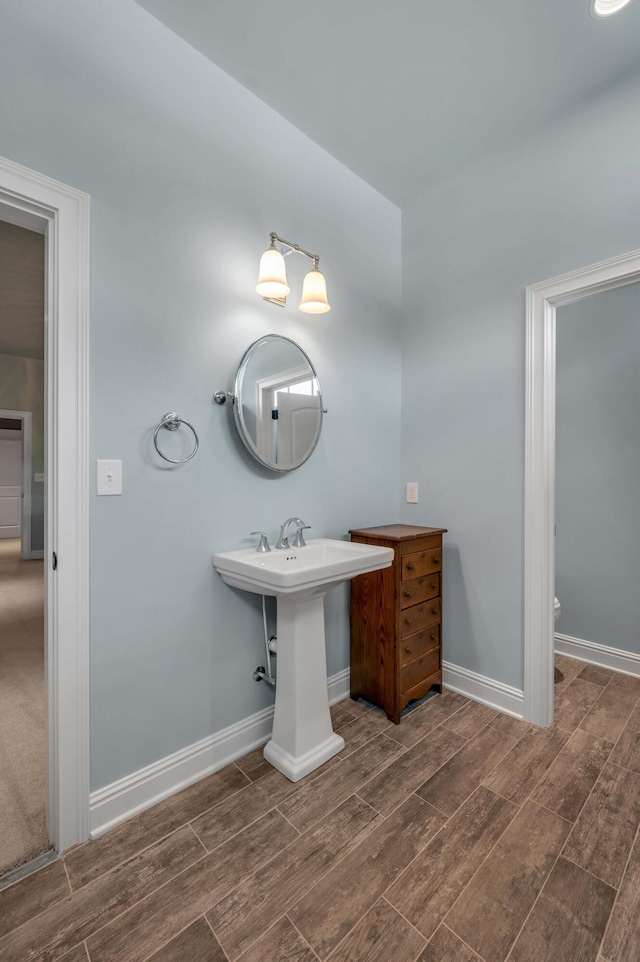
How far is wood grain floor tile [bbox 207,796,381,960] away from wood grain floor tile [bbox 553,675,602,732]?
→ 3.76 feet

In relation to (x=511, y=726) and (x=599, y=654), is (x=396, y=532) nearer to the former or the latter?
(x=511, y=726)

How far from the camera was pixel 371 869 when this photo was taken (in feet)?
4.12

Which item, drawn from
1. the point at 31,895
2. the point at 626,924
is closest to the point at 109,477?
the point at 31,895

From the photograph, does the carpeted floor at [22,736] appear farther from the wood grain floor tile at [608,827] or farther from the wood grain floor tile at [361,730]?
the wood grain floor tile at [608,827]

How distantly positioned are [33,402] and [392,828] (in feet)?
20.0

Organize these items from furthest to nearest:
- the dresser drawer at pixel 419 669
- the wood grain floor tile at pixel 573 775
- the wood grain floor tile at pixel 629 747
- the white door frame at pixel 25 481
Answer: the white door frame at pixel 25 481 → the dresser drawer at pixel 419 669 → the wood grain floor tile at pixel 629 747 → the wood grain floor tile at pixel 573 775

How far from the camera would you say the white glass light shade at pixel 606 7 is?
1438 millimetres

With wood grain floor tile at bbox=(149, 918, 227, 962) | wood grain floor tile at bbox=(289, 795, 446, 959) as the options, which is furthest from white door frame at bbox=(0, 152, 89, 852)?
wood grain floor tile at bbox=(289, 795, 446, 959)

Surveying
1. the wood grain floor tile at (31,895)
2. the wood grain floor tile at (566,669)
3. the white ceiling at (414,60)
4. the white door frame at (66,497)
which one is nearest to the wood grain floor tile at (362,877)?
the wood grain floor tile at (31,895)

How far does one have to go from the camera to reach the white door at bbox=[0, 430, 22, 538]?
723 cm

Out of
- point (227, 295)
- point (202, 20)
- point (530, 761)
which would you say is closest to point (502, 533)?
point (530, 761)

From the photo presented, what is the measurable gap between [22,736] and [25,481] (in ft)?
16.2

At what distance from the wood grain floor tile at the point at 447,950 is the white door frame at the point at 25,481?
6345mm

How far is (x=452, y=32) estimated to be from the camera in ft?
5.18
